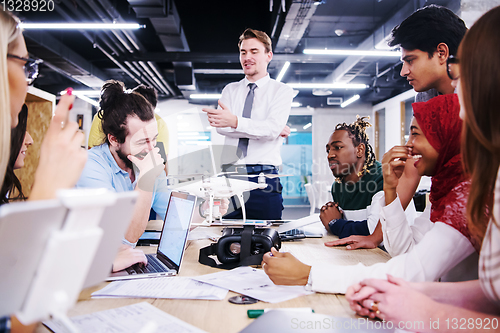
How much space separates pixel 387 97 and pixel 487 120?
10.2 m

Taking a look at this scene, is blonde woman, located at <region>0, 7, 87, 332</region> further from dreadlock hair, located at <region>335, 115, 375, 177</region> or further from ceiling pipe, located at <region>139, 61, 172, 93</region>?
ceiling pipe, located at <region>139, 61, 172, 93</region>

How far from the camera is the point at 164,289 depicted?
0.96m

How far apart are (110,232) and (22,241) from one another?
0.11 meters

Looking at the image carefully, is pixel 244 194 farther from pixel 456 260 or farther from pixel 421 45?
pixel 456 260

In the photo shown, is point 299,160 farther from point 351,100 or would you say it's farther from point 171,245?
point 171,245

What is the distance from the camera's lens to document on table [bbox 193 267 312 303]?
91cm

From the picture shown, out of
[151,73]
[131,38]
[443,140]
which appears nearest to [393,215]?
[443,140]

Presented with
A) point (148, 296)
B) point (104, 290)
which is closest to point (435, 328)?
point (148, 296)

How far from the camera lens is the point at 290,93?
233 cm

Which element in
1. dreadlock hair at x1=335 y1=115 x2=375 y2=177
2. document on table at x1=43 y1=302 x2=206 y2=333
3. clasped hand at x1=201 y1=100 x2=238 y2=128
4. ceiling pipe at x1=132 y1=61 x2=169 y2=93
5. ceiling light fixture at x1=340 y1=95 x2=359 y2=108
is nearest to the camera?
document on table at x1=43 y1=302 x2=206 y2=333

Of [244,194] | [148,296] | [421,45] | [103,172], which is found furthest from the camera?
[244,194]

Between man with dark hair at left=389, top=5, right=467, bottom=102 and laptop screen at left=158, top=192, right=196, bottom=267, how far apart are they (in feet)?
4.10

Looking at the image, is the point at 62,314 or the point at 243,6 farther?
the point at 243,6

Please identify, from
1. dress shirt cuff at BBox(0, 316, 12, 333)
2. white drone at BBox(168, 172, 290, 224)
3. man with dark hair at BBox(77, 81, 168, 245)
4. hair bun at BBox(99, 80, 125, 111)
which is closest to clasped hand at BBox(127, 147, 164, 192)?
man with dark hair at BBox(77, 81, 168, 245)
